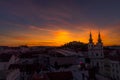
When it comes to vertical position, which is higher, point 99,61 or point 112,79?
point 99,61

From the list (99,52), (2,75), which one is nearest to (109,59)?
(99,52)

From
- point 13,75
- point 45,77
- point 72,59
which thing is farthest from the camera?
point 72,59

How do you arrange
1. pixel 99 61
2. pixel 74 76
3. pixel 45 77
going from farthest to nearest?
1. pixel 99 61
2. pixel 74 76
3. pixel 45 77

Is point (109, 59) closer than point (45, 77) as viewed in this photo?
No

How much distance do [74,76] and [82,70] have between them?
7.59ft

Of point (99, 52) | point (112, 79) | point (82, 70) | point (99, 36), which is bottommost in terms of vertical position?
point (112, 79)

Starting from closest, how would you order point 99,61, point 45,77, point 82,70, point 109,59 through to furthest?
point 45,77
point 82,70
point 109,59
point 99,61

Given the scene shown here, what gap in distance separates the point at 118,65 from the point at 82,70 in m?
9.21

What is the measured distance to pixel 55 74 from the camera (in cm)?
2567

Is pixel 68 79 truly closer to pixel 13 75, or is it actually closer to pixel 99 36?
pixel 13 75

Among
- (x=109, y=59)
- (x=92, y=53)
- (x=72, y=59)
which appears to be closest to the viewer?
(x=109, y=59)

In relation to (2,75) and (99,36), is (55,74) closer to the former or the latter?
(2,75)

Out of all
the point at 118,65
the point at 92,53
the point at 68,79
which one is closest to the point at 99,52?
the point at 92,53

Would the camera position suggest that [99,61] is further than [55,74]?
Yes
